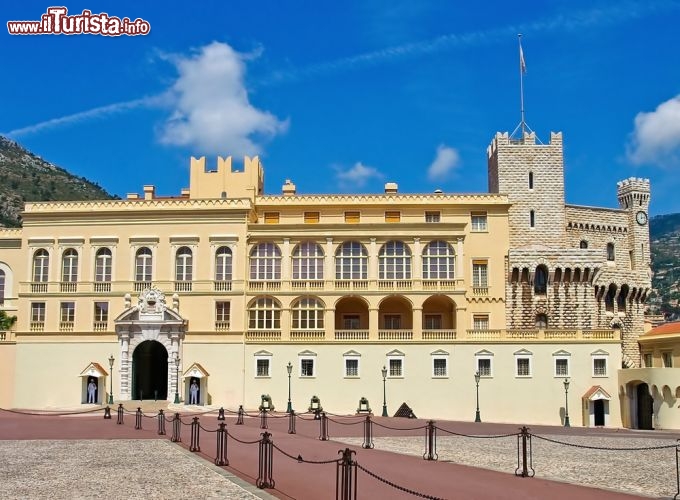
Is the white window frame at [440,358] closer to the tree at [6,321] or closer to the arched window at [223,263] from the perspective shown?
the arched window at [223,263]

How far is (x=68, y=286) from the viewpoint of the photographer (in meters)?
55.1

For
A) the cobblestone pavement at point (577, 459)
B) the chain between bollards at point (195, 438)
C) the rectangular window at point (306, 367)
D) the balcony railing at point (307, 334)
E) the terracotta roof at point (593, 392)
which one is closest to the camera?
the cobblestone pavement at point (577, 459)

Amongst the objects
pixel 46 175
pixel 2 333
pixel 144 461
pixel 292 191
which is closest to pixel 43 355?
pixel 2 333

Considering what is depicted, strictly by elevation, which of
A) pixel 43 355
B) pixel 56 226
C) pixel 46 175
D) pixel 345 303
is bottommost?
pixel 43 355

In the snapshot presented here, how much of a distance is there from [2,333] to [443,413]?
28820mm

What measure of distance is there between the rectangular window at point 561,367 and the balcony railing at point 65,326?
30.7 m

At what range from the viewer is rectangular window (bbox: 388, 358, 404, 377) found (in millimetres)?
52312

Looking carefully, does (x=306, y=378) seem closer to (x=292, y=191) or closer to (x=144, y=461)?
(x=292, y=191)

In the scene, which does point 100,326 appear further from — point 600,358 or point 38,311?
point 600,358

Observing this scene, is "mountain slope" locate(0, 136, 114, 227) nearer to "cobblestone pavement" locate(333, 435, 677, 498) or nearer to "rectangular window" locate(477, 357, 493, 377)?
"rectangular window" locate(477, 357, 493, 377)

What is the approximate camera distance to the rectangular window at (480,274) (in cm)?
5712

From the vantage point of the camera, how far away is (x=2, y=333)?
5522 cm

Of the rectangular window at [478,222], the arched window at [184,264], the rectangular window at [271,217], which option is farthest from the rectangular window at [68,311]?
the rectangular window at [478,222]

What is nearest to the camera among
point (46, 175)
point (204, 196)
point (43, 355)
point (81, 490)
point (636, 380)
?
point (81, 490)
